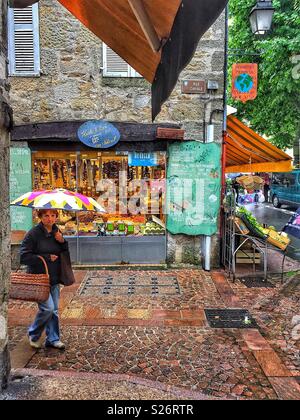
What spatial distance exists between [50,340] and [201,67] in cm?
632

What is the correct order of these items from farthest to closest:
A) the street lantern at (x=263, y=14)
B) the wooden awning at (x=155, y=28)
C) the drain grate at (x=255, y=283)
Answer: the street lantern at (x=263, y=14)
the drain grate at (x=255, y=283)
the wooden awning at (x=155, y=28)

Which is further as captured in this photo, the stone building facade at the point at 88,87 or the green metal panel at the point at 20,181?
the green metal panel at the point at 20,181

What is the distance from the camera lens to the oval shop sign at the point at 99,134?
8.29 meters

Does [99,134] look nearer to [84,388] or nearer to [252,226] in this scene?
[252,226]

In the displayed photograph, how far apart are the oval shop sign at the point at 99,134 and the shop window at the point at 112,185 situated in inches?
15.9

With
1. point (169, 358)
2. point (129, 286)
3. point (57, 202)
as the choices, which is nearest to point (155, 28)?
point (57, 202)

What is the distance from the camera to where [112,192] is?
9023 mm

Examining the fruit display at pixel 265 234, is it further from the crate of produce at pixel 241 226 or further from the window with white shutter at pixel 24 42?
the window with white shutter at pixel 24 42

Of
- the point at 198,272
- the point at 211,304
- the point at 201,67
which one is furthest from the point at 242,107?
the point at 211,304

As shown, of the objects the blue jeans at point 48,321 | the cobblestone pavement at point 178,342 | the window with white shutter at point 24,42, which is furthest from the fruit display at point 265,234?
the window with white shutter at point 24,42

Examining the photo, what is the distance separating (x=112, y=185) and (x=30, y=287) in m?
4.73

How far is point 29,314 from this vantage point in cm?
612

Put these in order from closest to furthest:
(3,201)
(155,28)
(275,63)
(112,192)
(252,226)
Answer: (155,28) < (3,201) < (252,226) < (112,192) < (275,63)

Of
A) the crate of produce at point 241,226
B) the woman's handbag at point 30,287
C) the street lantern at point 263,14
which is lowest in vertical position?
the woman's handbag at point 30,287
